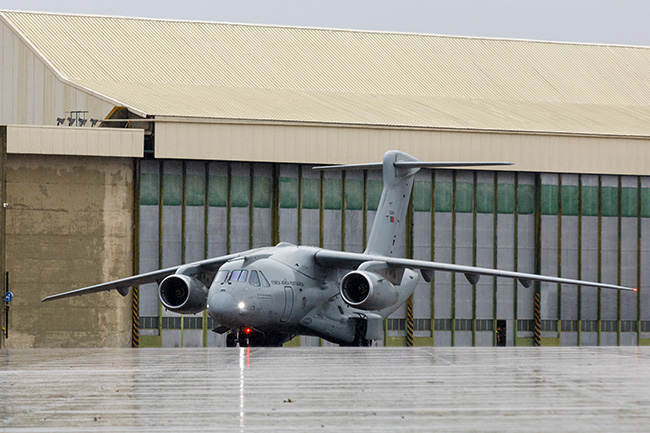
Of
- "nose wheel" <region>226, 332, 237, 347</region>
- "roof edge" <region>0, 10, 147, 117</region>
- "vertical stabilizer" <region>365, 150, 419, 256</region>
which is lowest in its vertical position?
"nose wheel" <region>226, 332, 237, 347</region>

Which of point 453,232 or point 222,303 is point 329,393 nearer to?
point 222,303

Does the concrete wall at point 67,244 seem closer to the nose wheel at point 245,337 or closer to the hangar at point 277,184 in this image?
the hangar at point 277,184

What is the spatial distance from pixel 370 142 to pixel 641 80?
19.5 metres

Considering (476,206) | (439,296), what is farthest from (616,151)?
(439,296)

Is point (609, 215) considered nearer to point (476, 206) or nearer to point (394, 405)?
point (476, 206)

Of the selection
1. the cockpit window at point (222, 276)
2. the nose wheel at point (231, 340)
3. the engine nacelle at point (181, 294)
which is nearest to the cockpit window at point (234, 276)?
the cockpit window at point (222, 276)

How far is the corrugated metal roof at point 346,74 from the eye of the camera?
42.2m

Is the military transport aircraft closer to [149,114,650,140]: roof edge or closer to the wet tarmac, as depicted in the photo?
[149,114,650,140]: roof edge

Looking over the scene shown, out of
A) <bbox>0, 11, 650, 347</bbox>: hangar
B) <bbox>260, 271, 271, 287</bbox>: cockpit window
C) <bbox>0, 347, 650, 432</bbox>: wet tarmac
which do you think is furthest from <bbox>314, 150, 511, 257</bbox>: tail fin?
<bbox>0, 347, 650, 432</bbox>: wet tarmac

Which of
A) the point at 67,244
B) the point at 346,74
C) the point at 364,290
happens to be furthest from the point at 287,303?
the point at 346,74

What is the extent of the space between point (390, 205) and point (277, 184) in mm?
7984

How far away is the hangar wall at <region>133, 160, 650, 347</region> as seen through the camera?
1529 inches

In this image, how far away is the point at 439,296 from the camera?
1614 inches

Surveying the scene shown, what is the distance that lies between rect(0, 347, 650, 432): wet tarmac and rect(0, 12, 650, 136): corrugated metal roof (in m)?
23.3
